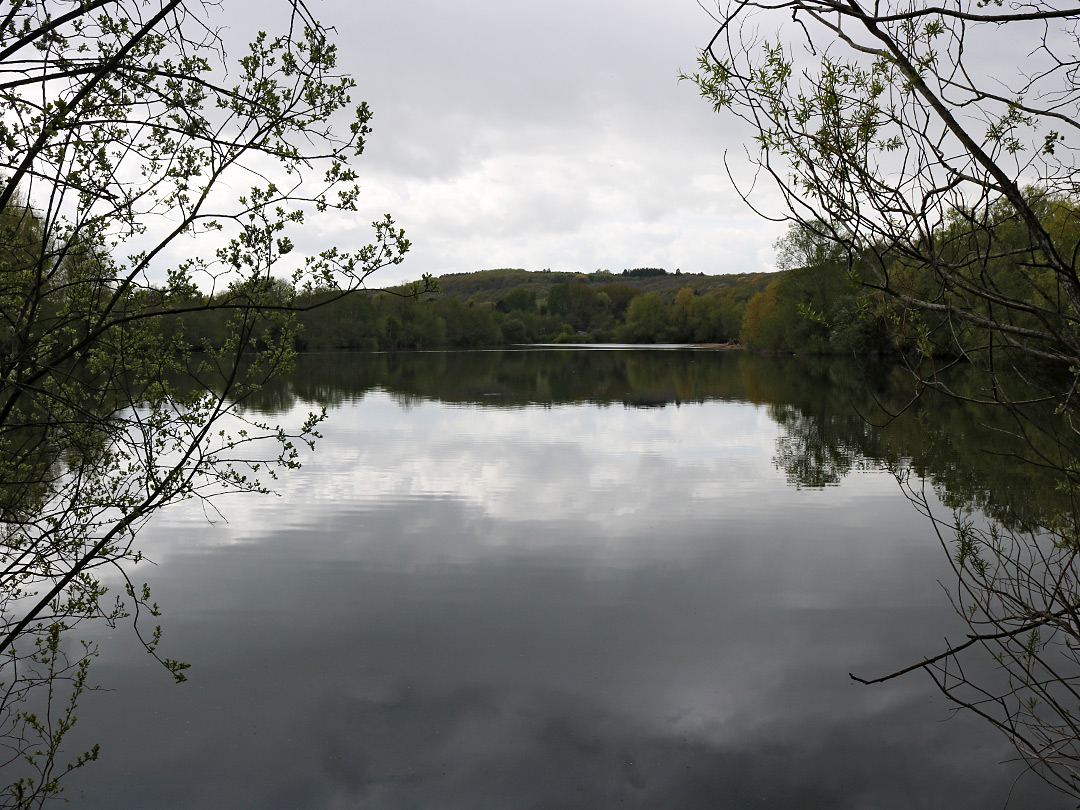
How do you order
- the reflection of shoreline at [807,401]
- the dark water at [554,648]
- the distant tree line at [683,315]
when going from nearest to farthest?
A: the distant tree line at [683,315] < the dark water at [554,648] < the reflection of shoreline at [807,401]

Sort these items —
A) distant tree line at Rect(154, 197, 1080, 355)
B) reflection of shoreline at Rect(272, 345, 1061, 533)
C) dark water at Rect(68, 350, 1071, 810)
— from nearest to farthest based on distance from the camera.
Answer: distant tree line at Rect(154, 197, 1080, 355), dark water at Rect(68, 350, 1071, 810), reflection of shoreline at Rect(272, 345, 1061, 533)

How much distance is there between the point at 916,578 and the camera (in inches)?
343

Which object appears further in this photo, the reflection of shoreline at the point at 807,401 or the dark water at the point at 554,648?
the reflection of shoreline at the point at 807,401

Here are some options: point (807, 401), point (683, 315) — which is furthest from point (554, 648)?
point (683, 315)

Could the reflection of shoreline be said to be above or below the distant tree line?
below

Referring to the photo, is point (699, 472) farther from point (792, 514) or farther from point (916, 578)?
point (916, 578)

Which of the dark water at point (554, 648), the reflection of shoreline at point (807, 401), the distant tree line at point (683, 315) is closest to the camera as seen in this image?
the distant tree line at point (683, 315)

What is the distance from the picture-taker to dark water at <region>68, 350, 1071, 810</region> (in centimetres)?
519

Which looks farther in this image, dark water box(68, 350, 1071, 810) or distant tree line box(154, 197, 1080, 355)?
dark water box(68, 350, 1071, 810)

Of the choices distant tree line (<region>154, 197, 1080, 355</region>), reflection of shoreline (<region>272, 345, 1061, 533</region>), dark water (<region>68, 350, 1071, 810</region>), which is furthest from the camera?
reflection of shoreline (<region>272, 345, 1061, 533</region>)

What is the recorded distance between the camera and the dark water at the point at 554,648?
5188mm

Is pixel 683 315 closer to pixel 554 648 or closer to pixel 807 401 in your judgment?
pixel 807 401

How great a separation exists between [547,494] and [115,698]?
746 centimetres

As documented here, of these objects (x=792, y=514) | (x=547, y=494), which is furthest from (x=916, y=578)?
(x=547, y=494)
